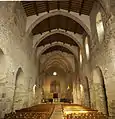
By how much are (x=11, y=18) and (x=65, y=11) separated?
5111 mm

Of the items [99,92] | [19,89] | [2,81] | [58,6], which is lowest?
[99,92]

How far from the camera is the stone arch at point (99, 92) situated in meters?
8.62

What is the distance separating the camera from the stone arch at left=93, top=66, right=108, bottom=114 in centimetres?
862

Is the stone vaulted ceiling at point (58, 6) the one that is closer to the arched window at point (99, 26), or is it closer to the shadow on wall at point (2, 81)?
the arched window at point (99, 26)

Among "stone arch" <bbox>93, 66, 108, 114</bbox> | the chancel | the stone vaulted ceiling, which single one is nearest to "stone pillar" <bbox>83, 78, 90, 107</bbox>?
the chancel

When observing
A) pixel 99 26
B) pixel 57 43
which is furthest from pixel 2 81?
pixel 57 43

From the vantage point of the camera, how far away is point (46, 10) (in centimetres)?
1055

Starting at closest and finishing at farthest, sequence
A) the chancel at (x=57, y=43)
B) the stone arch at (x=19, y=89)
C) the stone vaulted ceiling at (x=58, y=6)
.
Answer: the chancel at (x=57, y=43) < the stone arch at (x=19, y=89) < the stone vaulted ceiling at (x=58, y=6)

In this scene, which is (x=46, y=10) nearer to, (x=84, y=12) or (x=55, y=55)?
(x=84, y=12)

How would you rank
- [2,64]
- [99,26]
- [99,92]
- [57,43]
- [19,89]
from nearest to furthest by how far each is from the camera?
[2,64], [99,26], [99,92], [19,89], [57,43]

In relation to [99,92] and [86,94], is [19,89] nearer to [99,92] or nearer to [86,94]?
[99,92]

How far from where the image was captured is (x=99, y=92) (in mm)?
9070

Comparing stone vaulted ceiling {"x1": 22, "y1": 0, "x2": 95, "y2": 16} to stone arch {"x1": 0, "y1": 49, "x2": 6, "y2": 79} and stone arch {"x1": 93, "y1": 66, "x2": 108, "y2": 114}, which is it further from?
stone arch {"x1": 0, "y1": 49, "x2": 6, "y2": 79}

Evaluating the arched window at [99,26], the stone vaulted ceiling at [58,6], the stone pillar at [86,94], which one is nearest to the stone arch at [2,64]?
the stone vaulted ceiling at [58,6]
